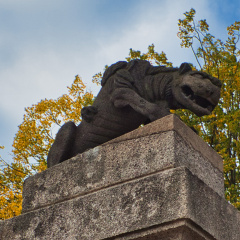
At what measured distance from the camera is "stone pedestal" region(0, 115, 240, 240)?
4.18 metres

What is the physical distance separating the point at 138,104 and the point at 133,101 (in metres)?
0.07

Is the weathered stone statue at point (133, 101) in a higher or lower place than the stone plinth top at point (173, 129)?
higher

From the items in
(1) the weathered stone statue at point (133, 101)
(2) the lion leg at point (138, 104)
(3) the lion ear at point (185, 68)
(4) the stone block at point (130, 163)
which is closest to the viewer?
(4) the stone block at point (130, 163)

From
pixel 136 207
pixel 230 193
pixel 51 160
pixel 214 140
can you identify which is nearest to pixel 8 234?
pixel 51 160

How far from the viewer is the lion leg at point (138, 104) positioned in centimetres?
526

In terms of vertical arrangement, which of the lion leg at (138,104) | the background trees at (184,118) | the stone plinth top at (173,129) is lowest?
the stone plinth top at (173,129)

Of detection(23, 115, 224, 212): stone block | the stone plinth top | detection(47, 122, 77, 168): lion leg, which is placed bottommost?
detection(23, 115, 224, 212): stone block

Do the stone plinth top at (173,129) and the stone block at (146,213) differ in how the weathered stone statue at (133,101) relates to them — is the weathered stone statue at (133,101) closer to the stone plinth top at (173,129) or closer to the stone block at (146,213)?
the stone plinth top at (173,129)

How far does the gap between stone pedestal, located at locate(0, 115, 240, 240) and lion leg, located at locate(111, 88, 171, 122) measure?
17.7 inches

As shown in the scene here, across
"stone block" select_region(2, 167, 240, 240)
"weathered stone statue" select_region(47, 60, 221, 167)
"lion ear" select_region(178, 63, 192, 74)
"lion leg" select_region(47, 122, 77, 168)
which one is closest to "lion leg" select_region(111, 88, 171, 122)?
"weathered stone statue" select_region(47, 60, 221, 167)

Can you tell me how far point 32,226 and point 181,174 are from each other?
1.60 metres

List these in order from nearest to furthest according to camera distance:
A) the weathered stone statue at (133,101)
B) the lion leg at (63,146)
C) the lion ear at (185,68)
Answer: the weathered stone statue at (133,101) → the lion ear at (185,68) → the lion leg at (63,146)

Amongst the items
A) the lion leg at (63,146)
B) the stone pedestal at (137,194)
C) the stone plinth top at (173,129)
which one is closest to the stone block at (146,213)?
the stone pedestal at (137,194)

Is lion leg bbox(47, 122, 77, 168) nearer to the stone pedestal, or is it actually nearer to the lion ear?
the stone pedestal
